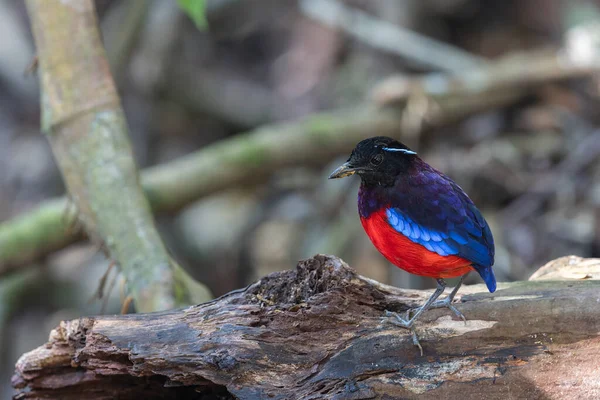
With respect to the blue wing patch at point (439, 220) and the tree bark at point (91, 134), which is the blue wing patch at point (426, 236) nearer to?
the blue wing patch at point (439, 220)

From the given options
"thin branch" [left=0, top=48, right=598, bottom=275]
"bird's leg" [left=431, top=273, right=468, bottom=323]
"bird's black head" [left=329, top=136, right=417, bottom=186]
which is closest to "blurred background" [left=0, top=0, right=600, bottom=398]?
"thin branch" [left=0, top=48, right=598, bottom=275]

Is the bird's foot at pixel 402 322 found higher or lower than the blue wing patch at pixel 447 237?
lower

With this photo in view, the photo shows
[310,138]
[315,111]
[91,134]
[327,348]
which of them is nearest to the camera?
[327,348]

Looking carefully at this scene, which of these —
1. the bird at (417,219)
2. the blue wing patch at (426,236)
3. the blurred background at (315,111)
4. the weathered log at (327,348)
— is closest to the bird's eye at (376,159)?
the bird at (417,219)

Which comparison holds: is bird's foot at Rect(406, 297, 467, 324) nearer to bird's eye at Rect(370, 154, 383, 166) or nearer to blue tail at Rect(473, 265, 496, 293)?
blue tail at Rect(473, 265, 496, 293)

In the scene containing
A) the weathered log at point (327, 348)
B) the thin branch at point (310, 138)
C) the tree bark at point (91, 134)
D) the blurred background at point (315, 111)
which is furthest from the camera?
the blurred background at point (315, 111)

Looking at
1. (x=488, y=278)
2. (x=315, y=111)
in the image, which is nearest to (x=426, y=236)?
(x=488, y=278)

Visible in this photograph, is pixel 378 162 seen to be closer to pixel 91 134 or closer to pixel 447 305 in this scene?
pixel 447 305
